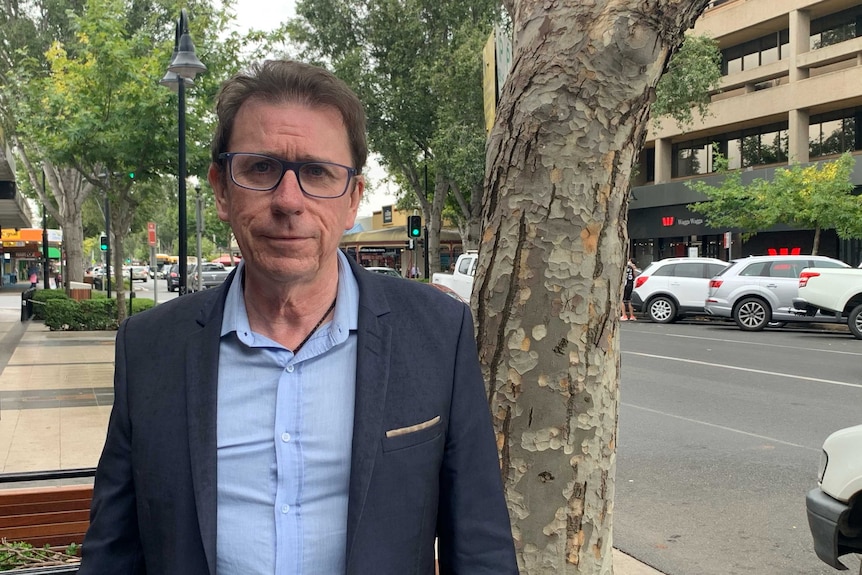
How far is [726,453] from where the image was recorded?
689 cm

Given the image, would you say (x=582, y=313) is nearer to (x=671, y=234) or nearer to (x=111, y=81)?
(x=111, y=81)

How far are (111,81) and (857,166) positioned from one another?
79.5 ft

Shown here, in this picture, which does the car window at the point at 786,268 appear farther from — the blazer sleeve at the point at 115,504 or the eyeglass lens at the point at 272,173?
the blazer sleeve at the point at 115,504

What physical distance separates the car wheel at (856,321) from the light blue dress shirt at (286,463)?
52.4 ft

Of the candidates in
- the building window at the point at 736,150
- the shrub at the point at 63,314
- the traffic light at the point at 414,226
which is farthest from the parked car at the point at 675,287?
the shrub at the point at 63,314

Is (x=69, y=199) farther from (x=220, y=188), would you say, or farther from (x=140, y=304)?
(x=220, y=188)

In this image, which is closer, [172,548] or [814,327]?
[172,548]

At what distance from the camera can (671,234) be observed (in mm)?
35969

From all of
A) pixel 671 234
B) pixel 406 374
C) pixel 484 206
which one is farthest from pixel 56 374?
pixel 671 234

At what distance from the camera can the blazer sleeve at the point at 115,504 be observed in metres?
1.60

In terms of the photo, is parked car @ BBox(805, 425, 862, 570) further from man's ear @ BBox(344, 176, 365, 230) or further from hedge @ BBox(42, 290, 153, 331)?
hedge @ BBox(42, 290, 153, 331)

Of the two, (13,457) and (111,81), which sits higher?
(111,81)

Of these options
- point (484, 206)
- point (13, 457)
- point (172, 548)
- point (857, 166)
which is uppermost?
point (857, 166)

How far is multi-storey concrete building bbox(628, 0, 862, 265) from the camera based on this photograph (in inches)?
1159
